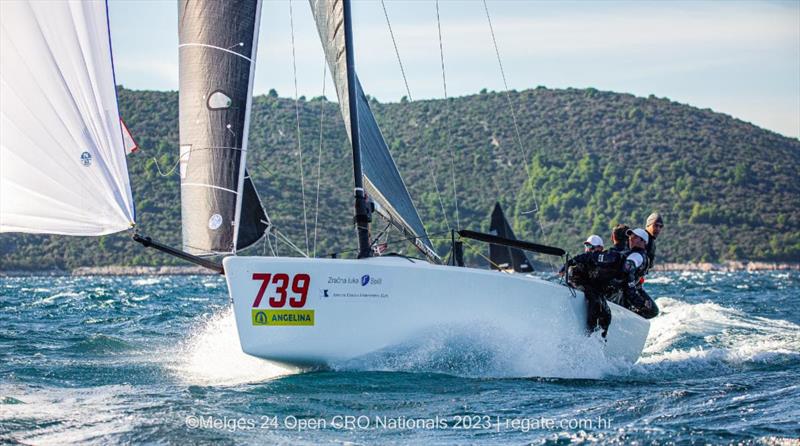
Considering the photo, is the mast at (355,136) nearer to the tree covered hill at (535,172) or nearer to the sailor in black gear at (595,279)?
the sailor in black gear at (595,279)

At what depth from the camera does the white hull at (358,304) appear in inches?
331

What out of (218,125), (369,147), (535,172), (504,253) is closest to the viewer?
(218,125)

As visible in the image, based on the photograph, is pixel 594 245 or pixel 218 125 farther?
pixel 594 245

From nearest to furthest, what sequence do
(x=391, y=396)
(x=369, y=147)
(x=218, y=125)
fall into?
1. (x=391, y=396)
2. (x=218, y=125)
3. (x=369, y=147)

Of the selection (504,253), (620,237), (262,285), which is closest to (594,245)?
(620,237)

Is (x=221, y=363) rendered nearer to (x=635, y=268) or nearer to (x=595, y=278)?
(x=595, y=278)

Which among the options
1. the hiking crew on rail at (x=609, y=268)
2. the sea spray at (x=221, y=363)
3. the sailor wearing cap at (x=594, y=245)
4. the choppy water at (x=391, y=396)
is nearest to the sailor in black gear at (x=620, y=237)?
the hiking crew on rail at (x=609, y=268)

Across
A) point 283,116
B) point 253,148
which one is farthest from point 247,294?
point 283,116

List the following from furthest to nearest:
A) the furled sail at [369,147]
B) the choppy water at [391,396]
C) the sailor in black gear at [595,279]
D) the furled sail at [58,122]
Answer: the furled sail at [369,147] → the sailor in black gear at [595,279] → the furled sail at [58,122] → the choppy water at [391,396]

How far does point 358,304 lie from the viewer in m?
8.55

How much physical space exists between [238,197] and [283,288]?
1341mm

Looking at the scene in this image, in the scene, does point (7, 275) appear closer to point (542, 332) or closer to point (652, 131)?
point (652, 131)

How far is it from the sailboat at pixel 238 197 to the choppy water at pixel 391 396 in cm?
28

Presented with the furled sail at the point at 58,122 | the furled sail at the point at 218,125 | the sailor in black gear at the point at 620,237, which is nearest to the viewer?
the furled sail at the point at 58,122
